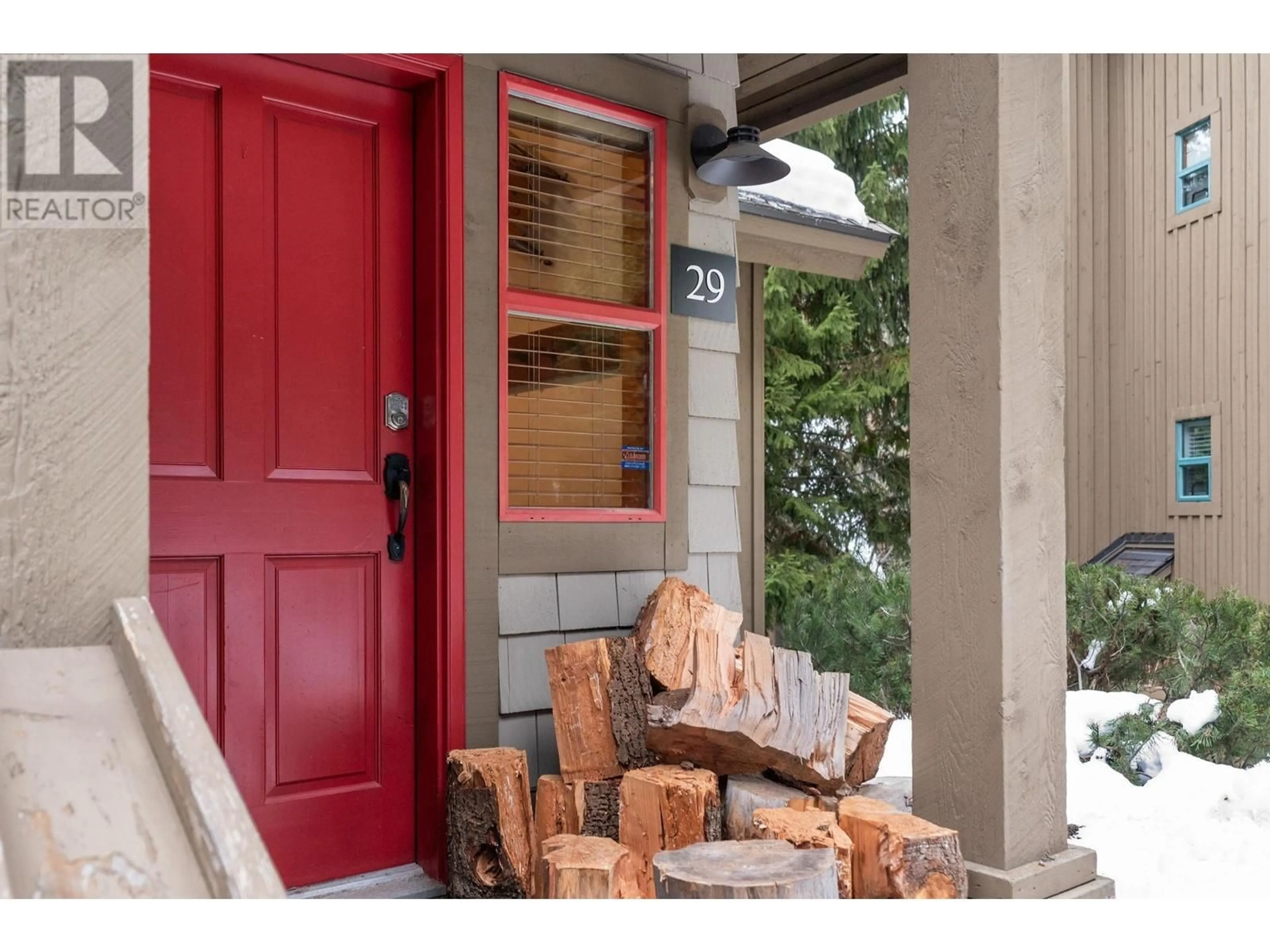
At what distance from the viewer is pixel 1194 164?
6902 millimetres

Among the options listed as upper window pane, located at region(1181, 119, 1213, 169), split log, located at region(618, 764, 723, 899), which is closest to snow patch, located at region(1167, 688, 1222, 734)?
split log, located at region(618, 764, 723, 899)

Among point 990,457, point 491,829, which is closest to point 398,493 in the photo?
point 491,829

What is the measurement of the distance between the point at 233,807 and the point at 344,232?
178cm

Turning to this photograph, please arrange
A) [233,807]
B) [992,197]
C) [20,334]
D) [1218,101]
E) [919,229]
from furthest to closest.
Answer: [1218,101], [919,229], [992,197], [20,334], [233,807]

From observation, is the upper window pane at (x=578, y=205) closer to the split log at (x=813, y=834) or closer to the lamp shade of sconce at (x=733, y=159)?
the lamp shade of sconce at (x=733, y=159)

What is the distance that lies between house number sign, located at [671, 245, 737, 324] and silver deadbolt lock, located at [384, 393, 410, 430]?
0.83 m

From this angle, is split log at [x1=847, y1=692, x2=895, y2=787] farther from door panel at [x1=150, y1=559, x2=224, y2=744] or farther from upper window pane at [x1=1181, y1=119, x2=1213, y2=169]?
upper window pane at [x1=1181, y1=119, x2=1213, y2=169]

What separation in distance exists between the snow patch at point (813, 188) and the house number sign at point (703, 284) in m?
1.93

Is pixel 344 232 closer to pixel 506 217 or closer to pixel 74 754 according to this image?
pixel 506 217

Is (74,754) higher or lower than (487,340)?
lower

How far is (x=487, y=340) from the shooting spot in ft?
8.36

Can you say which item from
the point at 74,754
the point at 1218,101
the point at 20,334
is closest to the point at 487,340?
the point at 20,334

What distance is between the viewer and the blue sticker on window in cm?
286

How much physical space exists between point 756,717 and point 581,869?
2.08ft
